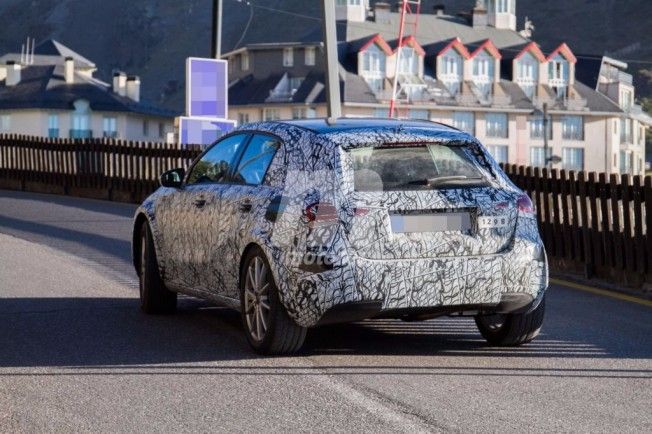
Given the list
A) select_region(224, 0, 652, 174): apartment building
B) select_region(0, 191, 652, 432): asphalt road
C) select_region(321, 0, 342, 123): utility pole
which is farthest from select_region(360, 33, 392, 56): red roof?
select_region(0, 191, 652, 432): asphalt road

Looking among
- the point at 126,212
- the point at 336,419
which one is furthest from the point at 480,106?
the point at 336,419

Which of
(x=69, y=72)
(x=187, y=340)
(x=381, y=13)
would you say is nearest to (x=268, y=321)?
(x=187, y=340)

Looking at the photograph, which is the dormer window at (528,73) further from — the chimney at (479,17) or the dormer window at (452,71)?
the chimney at (479,17)

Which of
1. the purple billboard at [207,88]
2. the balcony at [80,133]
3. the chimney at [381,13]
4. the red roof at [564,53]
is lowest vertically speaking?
the purple billboard at [207,88]

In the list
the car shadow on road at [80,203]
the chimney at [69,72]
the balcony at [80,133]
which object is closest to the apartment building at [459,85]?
the balcony at [80,133]

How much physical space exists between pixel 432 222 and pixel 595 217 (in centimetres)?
664

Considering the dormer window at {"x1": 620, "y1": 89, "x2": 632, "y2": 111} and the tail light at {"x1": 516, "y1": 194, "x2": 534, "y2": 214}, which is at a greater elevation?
the dormer window at {"x1": 620, "y1": 89, "x2": 632, "y2": 111}

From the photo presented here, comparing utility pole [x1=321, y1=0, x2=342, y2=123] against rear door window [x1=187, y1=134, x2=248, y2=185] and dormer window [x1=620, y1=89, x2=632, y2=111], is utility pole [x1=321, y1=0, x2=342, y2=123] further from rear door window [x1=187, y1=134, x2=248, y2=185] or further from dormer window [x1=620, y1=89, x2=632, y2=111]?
dormer window [x1=620, y1=89, x2=632, y2=111]

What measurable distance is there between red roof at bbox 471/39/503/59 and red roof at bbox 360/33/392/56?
7.95 m

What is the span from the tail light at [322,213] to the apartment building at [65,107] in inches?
4579

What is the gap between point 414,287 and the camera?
9.44m

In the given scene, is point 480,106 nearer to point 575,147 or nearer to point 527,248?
point 575,147

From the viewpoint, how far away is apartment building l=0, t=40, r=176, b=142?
416 ft

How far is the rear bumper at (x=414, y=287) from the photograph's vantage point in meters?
9.34
